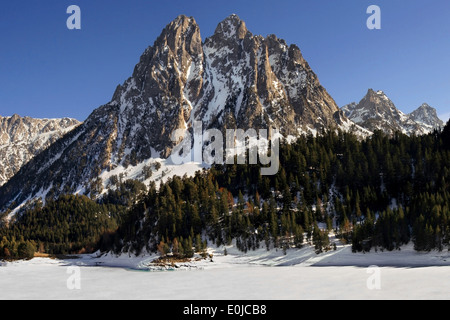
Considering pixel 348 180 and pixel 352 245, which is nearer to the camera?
pixel 352 245

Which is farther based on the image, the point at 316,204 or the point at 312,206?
the point at 312,206

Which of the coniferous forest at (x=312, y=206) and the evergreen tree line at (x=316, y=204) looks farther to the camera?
the coniferous forest at (x=312, y=206)

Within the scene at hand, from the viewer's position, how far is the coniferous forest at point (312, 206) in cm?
9250

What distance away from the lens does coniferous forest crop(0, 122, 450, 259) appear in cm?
9250

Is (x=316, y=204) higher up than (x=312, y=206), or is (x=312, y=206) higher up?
(x=316, y=204)

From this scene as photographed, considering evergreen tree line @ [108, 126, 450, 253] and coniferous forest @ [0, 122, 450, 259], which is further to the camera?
coniferous forest @ [0, 122, 450, 259]

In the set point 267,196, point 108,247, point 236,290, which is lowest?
point 108,247

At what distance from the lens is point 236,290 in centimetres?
4466

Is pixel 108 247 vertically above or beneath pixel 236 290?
beneath

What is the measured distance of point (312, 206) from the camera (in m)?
131
